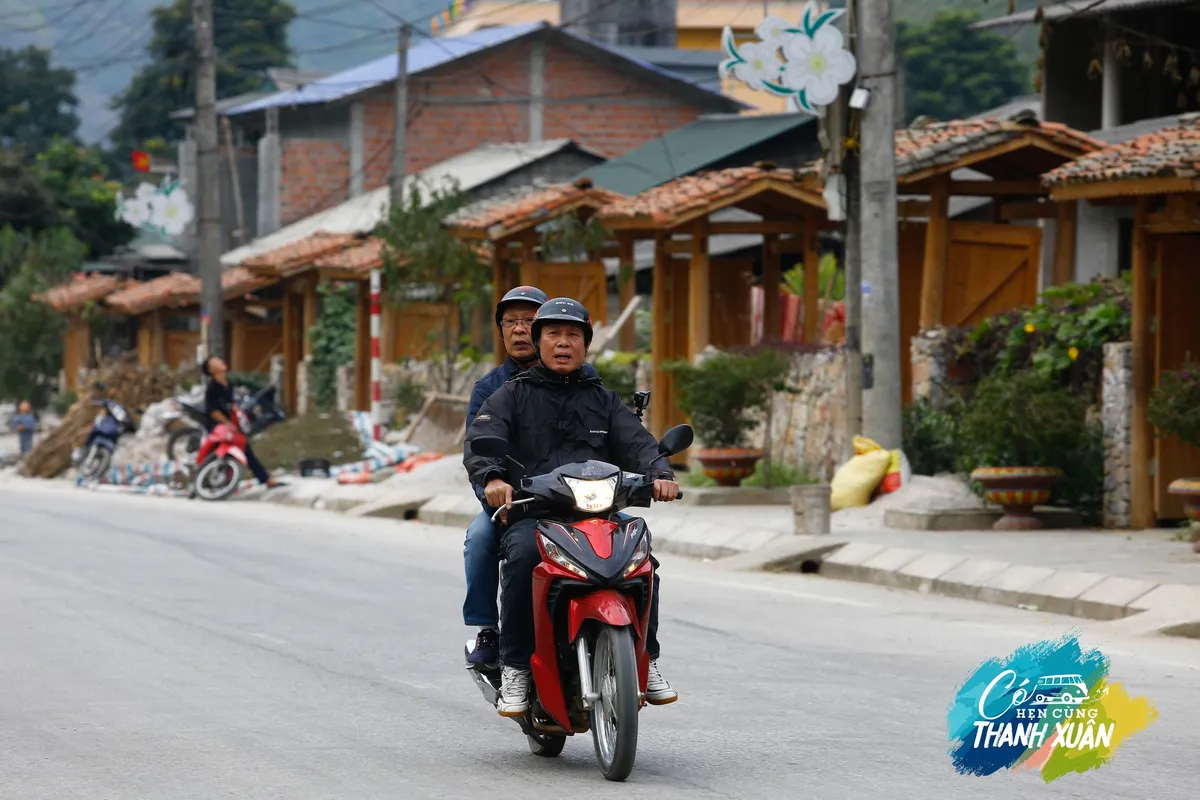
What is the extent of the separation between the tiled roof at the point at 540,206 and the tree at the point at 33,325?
86.3ft

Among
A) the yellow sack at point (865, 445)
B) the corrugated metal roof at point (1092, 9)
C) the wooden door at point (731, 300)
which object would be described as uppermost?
the corrugated metal roof at point (1092, 9)

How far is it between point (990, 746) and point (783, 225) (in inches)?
749

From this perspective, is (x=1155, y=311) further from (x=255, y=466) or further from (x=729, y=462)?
(x=255, y=466)

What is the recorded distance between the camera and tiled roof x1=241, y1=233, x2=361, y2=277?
3909 centimetres

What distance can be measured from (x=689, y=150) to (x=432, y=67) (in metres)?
15.5

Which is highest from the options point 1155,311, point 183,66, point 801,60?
point 183,66

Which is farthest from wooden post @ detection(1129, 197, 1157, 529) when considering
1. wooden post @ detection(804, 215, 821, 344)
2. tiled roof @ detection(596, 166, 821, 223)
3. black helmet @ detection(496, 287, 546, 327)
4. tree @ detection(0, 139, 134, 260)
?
tree @ detection(0, 139, 134, 260)

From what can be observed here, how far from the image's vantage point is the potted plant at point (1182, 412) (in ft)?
50.5

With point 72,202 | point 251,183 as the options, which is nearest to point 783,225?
point 251,183

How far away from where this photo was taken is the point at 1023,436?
17312 mm

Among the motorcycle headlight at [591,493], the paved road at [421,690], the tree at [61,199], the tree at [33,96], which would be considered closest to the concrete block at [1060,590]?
the paved road at [421,690]

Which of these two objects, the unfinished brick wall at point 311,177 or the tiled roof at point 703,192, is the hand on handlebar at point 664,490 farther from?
the unfinished brick wall at point 311,177

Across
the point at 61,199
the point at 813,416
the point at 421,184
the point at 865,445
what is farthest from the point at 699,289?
the point at 61,199

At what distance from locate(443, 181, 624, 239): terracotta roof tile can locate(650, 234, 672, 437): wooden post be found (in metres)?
1.45
